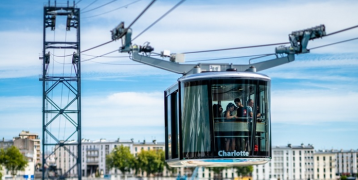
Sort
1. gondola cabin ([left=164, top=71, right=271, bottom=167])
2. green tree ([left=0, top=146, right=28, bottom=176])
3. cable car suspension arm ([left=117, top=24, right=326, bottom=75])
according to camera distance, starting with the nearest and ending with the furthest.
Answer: gondola cabin ([left=164, top=71, right=271, bottom=167]) < cable car suspension arm ([left=117, top=24, right=326, bottom=75]) < green tree ([left=0, top=146, right=28, bottom=176])

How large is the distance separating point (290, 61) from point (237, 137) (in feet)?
21.1

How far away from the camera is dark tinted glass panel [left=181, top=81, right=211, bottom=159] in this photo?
29.2 meters

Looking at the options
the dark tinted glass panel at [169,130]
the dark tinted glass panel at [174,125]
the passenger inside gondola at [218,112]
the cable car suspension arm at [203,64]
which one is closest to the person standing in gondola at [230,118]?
the passenger inside gondola at [218,112]

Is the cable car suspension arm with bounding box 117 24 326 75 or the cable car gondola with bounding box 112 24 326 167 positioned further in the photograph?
the cable car suspension arm with bounding box 117 24 326 75

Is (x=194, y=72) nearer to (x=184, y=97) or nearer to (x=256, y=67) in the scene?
(x=184, y=97)

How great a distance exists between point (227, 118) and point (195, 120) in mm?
1344

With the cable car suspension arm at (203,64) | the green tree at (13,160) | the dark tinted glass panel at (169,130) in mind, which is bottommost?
the green tree at (13,160)

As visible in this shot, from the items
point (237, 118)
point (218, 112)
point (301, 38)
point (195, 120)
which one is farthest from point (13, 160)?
point (237, 118)

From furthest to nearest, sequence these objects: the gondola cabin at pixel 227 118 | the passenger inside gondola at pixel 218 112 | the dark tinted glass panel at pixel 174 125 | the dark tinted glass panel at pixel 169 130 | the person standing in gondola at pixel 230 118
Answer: the dark tinted glass panel at pixel 169 130 → the dark tinted glass panel at pixel 174 125 → the passenger inside gondola at pixel 218 112 → the gondola cabin at pixel 227 118 → the person standing in gondola at pixel 230 118

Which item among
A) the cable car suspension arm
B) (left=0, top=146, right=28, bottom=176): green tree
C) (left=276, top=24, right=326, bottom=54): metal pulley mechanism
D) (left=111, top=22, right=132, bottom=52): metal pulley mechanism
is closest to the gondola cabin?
the cable car suspension arm

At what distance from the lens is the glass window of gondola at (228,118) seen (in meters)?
28.9

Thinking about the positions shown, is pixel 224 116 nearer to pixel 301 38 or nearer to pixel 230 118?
pixel 230 118

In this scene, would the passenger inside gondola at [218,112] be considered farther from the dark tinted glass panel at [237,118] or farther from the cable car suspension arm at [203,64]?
the cable car suspension arm at [203,64]

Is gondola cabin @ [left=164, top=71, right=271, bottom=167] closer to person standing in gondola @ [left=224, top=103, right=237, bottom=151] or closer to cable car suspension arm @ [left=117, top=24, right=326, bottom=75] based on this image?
person standing in gondola @ [left=224, top=103, right=237, bottom=151]
